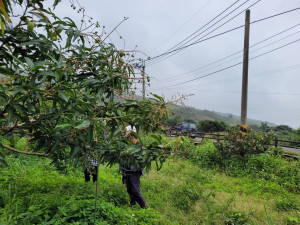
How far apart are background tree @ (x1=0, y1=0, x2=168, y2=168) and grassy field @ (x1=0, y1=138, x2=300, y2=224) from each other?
1.42 ft

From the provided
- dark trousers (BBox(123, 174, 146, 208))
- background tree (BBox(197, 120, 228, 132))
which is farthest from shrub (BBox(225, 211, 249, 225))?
background tree (BBox(197, 120, 228, 132))

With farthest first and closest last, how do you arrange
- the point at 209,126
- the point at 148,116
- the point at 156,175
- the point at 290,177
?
the point at 209,126, the point at 156,175, the point at 290,177, the point at 148,116

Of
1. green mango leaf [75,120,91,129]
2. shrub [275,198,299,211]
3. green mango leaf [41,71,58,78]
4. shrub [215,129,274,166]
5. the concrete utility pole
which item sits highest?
the concrete utility pole

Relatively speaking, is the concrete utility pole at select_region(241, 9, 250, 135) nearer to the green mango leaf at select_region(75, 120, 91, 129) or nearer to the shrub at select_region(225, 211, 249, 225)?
the shrub at select_region(225, 211, 249, 225)

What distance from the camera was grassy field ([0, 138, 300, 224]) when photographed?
2586 mm

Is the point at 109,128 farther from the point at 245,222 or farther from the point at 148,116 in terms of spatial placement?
the point at 245,222

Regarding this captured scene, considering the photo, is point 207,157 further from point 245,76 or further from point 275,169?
point 245,76

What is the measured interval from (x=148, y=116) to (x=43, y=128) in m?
0.91

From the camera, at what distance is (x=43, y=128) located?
1.83m

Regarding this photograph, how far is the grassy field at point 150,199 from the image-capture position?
2.59 meters

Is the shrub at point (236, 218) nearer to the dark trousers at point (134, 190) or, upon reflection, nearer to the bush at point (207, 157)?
the dark trousers at point (134, 190)

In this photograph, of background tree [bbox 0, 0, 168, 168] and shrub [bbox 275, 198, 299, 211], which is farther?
shrub [bbox 275, 198, 299, 211]

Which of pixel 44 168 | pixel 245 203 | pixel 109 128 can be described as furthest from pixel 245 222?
pixel 44 168

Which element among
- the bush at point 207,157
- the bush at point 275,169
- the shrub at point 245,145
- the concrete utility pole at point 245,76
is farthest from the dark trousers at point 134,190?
the concrete utility pole at point 245,76
